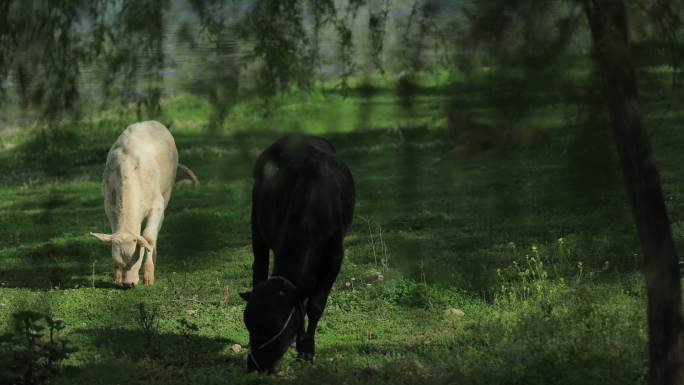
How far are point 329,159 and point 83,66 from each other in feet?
12.8

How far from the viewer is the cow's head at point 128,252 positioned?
10914mm

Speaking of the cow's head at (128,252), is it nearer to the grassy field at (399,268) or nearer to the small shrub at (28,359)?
the grassy field at (399,268)

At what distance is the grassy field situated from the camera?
14.1 ft

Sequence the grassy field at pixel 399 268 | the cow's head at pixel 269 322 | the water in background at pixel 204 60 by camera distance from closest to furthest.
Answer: the water in background at pixel 204 60 < the grassy field at pixel 399 268 < the cow's head at pixel 269 322

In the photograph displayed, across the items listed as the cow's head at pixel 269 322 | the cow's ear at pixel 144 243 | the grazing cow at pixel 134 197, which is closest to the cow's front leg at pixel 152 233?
the grazing cow at pixel 134 197

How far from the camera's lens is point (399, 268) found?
10352 millimetres

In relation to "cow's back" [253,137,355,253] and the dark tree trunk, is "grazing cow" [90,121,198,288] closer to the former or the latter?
"cow's back" [253,137,355,253]

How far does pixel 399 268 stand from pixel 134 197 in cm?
323

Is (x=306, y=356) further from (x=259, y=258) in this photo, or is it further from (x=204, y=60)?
(x=204, y=60)

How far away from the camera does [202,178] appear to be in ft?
58.2

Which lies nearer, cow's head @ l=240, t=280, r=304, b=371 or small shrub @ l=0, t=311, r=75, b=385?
small shrub @ l=0, t=311, r=75, b=385

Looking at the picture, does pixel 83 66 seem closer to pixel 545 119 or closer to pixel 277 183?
pixel 545 119

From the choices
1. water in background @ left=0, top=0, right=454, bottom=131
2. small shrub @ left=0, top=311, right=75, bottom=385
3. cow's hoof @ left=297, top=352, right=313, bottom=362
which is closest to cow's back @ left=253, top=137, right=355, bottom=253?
cow's hoof @ left=297, top=352, right=313, bottom=362

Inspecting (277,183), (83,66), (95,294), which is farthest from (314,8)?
(95,294)
